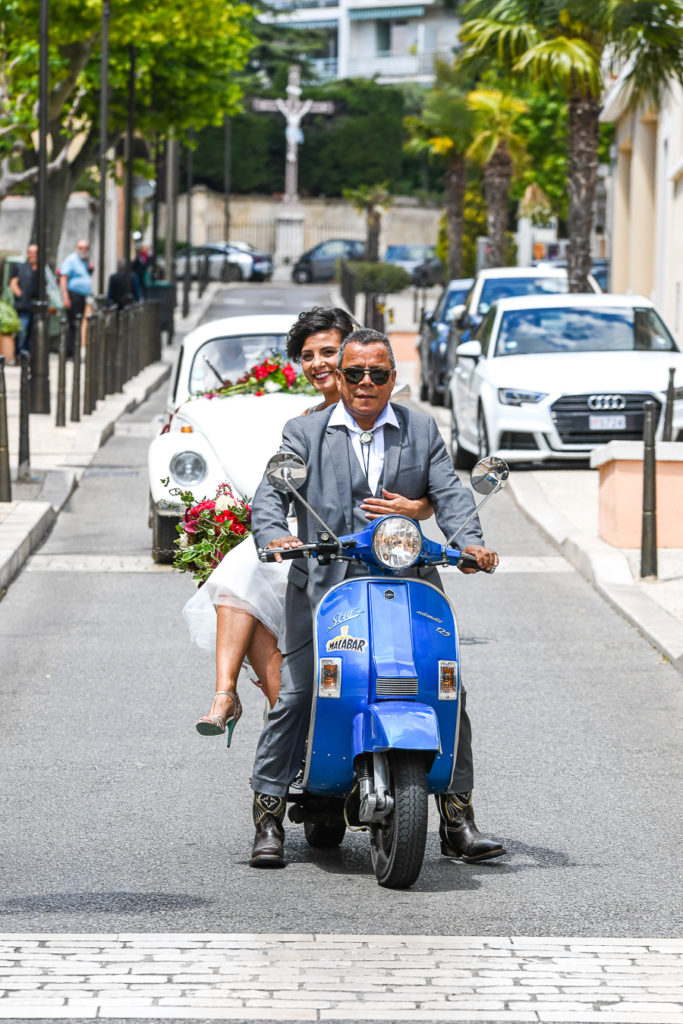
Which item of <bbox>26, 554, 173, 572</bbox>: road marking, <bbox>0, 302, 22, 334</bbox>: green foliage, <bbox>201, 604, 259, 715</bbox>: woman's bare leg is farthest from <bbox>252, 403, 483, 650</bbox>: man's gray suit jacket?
<bbox>0, 302, 22, 334</bbox>: green foliage

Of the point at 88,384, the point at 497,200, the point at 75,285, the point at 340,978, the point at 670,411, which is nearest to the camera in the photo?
the point at 340,978

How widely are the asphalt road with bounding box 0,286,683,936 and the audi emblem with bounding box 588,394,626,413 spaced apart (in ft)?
16.8

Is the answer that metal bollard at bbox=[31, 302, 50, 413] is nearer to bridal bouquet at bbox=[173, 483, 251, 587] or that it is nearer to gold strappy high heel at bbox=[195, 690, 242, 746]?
bridal bouquet at bbox=[173, 483, 251, 587]

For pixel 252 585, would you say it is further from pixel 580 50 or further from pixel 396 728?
pixel 580 50

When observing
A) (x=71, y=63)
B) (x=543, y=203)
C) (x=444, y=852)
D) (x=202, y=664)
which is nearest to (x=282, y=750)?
(x=444, y=852)

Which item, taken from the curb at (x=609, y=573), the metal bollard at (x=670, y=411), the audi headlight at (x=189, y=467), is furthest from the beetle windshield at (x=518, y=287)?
the audi headlight at (x=189, y=467)

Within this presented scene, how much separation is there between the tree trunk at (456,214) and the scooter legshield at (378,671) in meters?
50.4

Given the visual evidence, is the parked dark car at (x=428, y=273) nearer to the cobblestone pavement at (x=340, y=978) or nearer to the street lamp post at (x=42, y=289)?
the street lamp post at (x=42, y=289)

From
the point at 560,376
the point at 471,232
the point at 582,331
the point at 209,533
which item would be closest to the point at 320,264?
the point at 471,232

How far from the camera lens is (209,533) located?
6.68 meters

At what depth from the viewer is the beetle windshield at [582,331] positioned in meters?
18.3

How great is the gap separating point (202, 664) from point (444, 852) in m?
3.49

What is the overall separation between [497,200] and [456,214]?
7.51 meters

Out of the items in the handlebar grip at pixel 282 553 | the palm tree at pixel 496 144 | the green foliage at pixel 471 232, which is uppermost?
the palm tree at pixel 496 144
